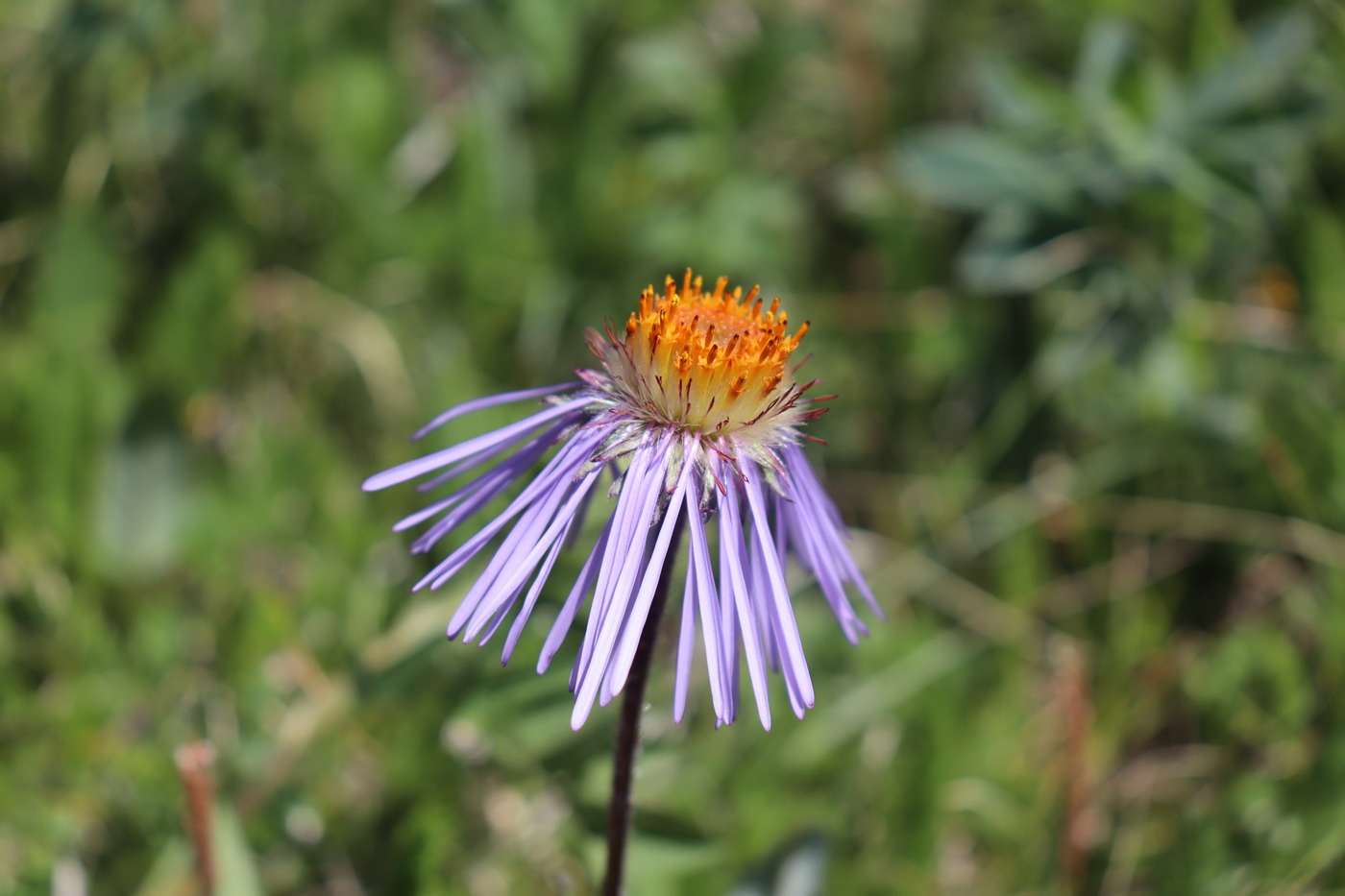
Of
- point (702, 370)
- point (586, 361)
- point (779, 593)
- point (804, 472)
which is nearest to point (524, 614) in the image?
point (779, 593)

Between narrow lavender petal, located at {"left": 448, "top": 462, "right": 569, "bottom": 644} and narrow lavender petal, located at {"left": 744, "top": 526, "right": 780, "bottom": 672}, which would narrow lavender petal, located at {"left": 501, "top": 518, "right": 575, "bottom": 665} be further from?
narrow lavender petal, located at {"left": 744, "top": 526, "right": 780, "bottom": 672}

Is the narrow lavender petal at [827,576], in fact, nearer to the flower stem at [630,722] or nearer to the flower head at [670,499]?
the flower head at [670,499]

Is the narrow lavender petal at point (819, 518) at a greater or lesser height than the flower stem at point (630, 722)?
greater

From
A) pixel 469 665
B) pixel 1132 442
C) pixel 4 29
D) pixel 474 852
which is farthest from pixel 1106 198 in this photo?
pixel 4 29

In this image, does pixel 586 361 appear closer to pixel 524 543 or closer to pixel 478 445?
pixel 478 445

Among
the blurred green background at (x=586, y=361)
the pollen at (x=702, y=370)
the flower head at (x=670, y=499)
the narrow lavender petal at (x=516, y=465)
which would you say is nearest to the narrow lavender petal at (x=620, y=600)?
the flower head at (x=670, y=499)

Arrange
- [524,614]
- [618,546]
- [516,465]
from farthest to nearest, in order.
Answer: [516,465] < [618,546] < [524,614]
